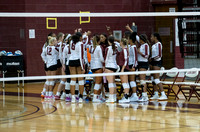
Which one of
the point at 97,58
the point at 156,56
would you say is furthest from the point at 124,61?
the point at 156,56

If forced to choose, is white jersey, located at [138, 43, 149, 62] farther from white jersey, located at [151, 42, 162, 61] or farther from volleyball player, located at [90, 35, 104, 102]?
volleyball player, located at [90, 35, 104, 102]

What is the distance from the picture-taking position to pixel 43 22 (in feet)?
51.4

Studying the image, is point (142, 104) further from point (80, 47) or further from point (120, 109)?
point (80, 47)

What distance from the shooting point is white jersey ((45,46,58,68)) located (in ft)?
40.2

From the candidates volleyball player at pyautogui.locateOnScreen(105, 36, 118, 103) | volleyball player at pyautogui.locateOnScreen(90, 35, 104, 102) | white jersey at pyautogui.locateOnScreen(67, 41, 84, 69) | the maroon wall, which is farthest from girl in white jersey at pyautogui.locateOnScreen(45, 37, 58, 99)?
the maroon wall

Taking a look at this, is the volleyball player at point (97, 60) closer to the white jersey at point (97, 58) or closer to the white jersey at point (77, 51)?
the white jersey at point (97, 58)

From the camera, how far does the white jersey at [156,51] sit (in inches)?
465

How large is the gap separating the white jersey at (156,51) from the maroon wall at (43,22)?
2636 mm

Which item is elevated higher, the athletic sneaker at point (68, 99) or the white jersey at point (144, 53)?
the white jersey at point (144, 53)

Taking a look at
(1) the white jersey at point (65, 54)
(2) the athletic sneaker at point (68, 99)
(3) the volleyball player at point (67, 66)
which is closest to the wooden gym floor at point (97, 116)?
(2) the athletic sneaker at point (68, 99)

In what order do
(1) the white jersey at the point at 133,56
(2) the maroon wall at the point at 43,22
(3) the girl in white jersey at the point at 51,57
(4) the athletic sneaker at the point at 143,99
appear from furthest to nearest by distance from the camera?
(2) the maroon wall at the point at 43,22 → (3) the girl in white jersey at the point at 51,57 → (4) the athletic sneaker at the point at 143,99 → (1) the white jersey at the point at 133,56

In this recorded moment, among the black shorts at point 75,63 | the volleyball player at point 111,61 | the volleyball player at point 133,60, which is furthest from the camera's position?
the volleyball player at point 133,60

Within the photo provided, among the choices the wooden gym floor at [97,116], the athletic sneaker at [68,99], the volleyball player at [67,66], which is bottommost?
the wooden gym floor at [97,116]

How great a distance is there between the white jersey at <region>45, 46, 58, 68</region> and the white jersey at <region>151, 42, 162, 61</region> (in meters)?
2.63
